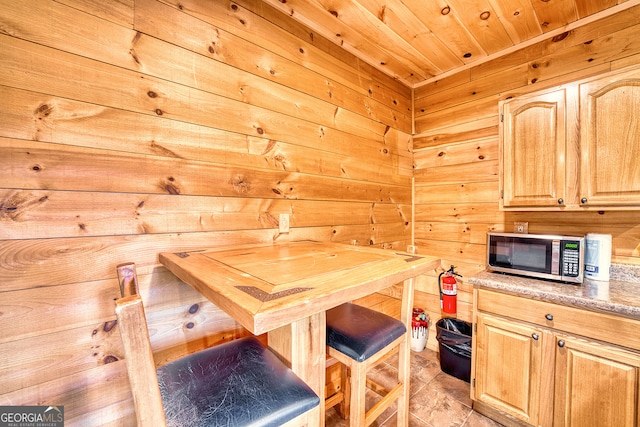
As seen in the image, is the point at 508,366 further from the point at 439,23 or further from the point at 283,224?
the point at 439,23

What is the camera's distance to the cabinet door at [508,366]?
1.48 metres

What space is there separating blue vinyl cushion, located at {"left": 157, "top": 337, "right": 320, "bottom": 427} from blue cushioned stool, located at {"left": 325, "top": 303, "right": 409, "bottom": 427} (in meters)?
0.38

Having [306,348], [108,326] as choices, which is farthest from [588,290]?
[108,326]

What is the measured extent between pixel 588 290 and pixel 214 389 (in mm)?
1934

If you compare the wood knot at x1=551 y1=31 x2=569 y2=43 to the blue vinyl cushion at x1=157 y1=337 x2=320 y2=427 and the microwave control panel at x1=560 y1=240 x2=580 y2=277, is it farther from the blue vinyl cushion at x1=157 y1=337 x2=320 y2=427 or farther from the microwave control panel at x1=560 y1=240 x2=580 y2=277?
the blue vinyl cushion at x1=157 y1=337 x2=320 y2=427

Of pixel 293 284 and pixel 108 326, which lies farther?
pixel 108 326

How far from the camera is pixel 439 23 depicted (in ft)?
5.98

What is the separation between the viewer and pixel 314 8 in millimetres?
1672

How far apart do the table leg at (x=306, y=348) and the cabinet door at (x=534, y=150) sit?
1693 millimetres

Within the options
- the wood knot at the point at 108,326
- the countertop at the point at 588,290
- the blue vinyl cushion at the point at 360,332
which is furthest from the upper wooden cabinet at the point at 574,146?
the wood knot at the point at 108,326

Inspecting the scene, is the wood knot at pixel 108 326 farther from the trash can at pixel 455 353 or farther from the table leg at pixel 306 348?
the trash can at pixel 455 353

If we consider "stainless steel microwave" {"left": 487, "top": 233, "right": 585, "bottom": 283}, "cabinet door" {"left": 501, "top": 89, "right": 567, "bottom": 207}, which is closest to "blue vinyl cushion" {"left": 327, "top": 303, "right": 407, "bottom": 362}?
"stainless steel microwave" {"left": 487, "top": 233, "right": 585, "bottom": 283}

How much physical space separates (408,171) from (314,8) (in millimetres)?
1656

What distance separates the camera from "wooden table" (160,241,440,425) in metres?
0.61
